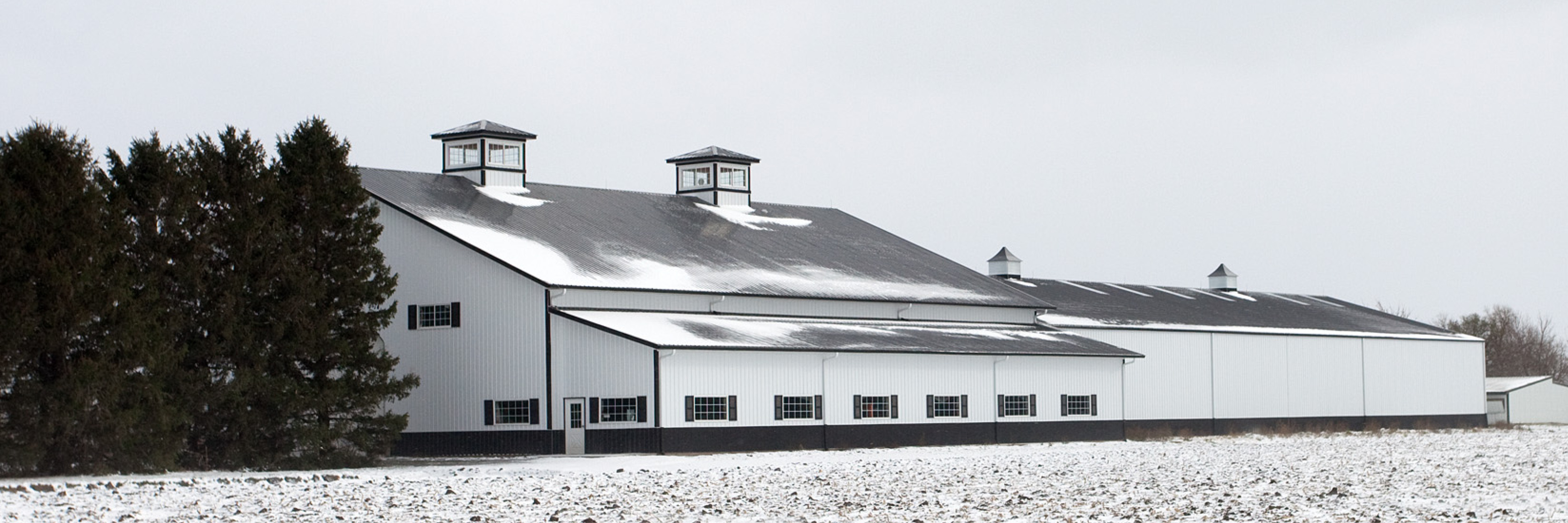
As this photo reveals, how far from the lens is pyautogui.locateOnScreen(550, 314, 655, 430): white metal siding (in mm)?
43219

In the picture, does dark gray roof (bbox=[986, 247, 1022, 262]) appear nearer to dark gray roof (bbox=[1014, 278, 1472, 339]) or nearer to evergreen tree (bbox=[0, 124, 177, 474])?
dark gray roof (bbox=[1014, 278, 1472, 339])

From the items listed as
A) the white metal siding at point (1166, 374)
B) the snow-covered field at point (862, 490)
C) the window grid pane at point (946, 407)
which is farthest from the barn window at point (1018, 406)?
the snow-covered field at point (862, 490)

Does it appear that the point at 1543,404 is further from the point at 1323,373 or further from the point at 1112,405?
the point at 1112,405

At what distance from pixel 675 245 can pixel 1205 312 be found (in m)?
21.9

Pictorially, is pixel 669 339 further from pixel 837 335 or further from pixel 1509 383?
pixel 1509 383

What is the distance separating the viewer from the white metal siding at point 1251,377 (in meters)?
61.9

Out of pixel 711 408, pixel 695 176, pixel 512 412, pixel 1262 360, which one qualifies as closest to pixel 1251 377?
pixel 1262 360

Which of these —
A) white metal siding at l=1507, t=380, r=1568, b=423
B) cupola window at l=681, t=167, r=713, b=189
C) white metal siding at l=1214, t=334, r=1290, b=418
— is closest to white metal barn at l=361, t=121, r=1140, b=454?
cupola window at l=681, t=167, r=713, b=189

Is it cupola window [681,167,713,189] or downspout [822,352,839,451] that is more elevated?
cupola window [681,167,713,189]

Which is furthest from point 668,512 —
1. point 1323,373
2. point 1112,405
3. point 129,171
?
point 1323,373

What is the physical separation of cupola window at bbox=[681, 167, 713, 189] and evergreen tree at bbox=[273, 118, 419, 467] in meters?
21.6

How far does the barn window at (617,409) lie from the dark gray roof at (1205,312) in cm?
1948

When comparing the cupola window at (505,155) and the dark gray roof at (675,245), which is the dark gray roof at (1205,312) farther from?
the cupola window at (505,155)

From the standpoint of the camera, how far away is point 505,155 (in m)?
55.7
